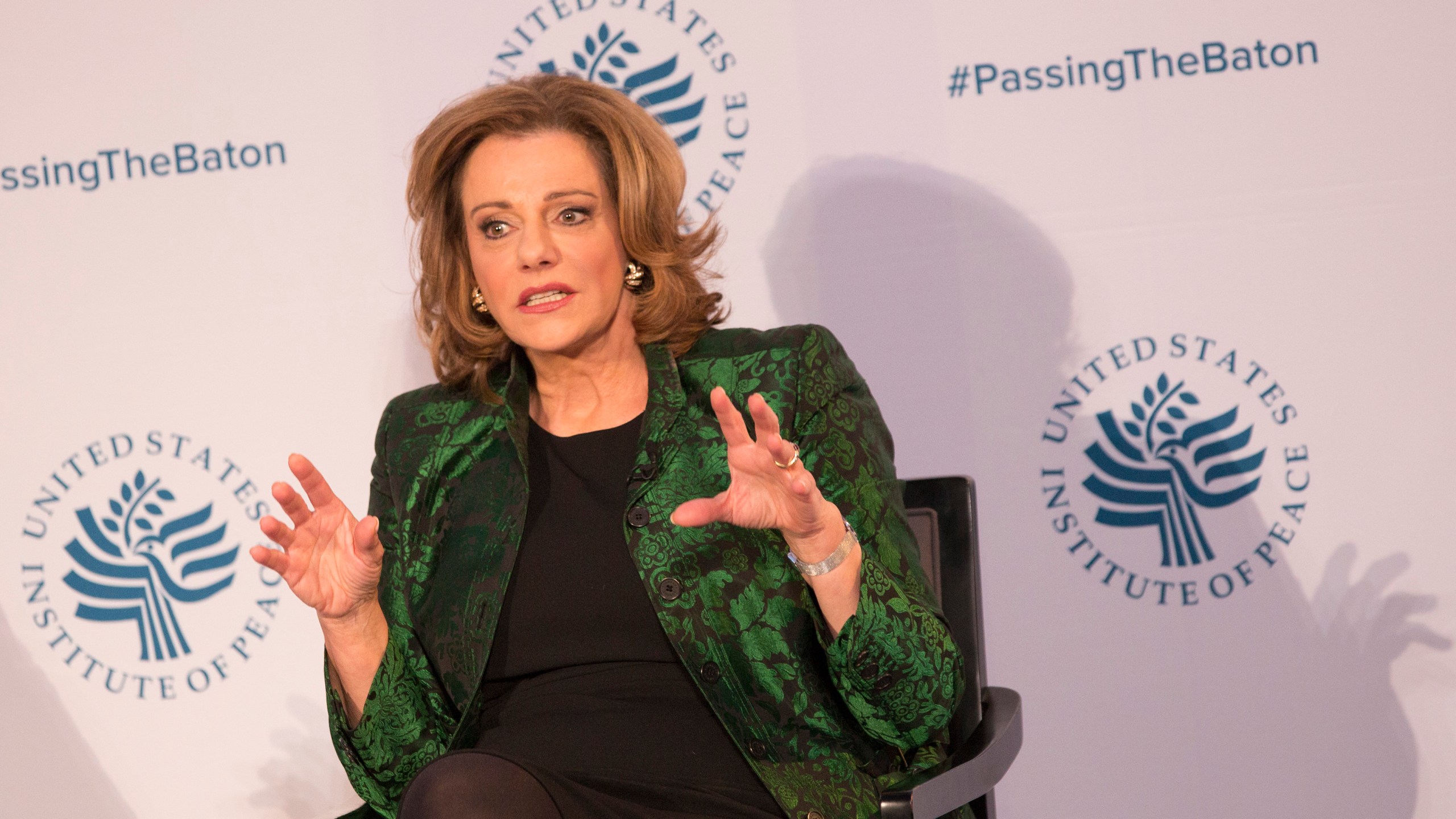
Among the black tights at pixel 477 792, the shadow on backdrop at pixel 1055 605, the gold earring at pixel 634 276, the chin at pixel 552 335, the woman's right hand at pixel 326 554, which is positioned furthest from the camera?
the shadow on backdrop at pixel 1055 605

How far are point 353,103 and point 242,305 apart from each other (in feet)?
1.58

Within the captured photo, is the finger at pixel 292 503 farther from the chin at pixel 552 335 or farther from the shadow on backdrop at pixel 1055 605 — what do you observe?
the shadow on backdrop at pixel 1055 605

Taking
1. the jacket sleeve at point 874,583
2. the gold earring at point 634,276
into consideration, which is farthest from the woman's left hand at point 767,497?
the gold earring at point 634,276

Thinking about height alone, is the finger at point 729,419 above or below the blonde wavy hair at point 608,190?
below

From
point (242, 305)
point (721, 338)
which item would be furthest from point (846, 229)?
point (242, 305)

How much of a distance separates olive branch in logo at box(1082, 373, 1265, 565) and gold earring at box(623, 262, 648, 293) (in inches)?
43.0

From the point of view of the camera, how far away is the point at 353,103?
2.64 meters

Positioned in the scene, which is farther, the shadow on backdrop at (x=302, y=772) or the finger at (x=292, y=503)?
the shadow on backdrop at (x=302, y=772)

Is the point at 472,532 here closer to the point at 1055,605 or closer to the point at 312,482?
the point at 312,482

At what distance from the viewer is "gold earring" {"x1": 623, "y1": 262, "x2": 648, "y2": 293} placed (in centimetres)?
199

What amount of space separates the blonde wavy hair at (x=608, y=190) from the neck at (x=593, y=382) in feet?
0.14

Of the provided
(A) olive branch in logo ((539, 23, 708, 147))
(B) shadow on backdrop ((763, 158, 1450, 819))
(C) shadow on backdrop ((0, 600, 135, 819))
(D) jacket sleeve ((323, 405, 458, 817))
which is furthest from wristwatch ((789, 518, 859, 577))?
(C) shadow on backdrop ((0, 600, 135, 819))

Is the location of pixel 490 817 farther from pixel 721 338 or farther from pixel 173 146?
pixel 173 146

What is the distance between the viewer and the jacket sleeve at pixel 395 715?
5.85ft
